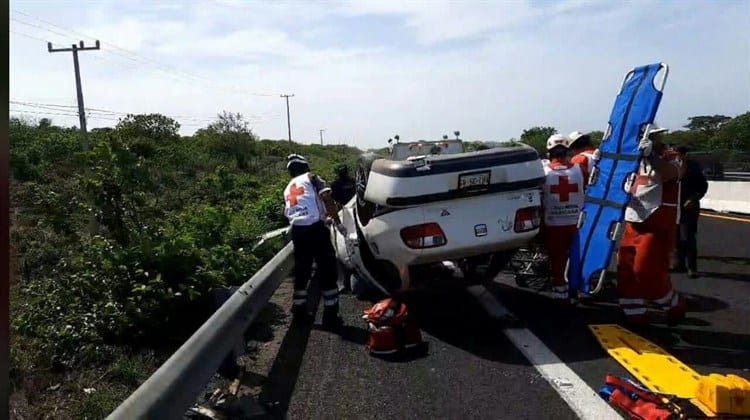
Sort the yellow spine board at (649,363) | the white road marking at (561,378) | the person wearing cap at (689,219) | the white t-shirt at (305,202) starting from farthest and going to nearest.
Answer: the person wearing cap at (689,219) < the white t-shirt at (305,202) < the yellow spine board at (649,363) < the white road marking at (561,378)

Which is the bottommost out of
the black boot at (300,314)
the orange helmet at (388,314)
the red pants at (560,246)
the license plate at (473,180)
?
the black boot at (300,314)

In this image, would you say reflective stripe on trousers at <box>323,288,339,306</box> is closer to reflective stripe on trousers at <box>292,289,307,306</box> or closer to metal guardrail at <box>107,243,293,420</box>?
reflective stripe on trousers at <box>292,289,307,306</box>

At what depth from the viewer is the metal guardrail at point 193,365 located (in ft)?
10.1

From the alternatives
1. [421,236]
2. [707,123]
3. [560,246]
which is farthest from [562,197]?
[707,123]

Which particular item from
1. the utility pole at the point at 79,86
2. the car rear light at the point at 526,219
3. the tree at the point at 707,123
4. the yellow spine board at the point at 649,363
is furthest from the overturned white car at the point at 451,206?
the tree at the point at 707,123

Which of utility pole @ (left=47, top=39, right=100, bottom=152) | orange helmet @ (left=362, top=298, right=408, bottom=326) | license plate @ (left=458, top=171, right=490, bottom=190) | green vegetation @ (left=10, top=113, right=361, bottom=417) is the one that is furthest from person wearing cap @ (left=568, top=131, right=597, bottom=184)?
utility pole @ (left=47, top=39, right=100, bottom=152)

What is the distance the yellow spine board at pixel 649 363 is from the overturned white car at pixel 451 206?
1163 millimetres

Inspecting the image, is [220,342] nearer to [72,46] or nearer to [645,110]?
[645,110]

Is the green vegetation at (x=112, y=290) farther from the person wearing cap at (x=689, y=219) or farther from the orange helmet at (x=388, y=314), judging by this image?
the person wearing cap at (x=689, y=219)

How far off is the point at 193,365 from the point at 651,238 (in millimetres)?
4164

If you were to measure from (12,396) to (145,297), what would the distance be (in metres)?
1.37

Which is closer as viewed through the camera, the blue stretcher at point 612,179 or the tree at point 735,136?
the blue stretcher at point 612,179

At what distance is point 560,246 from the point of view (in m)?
6.94

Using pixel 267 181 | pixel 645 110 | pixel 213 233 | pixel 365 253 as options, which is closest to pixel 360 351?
pixel 365 253
